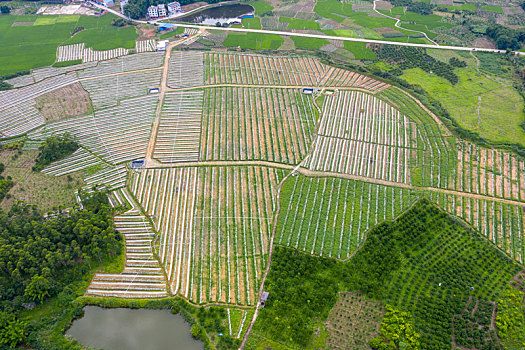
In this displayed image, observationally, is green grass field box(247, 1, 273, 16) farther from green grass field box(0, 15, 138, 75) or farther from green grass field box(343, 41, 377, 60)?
green grass field box(0, 15, 138, 75)

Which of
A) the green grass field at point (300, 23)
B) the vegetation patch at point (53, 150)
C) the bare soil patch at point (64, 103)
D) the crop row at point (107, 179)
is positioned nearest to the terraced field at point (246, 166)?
the crop row at point (107, 179)

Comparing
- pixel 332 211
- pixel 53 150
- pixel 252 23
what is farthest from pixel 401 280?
pixel 252 23

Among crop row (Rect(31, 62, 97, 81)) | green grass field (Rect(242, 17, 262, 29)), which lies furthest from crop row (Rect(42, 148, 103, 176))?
green grass field (Rect(242, 17, 262, 29))

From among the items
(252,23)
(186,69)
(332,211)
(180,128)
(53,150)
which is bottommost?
(332,211)

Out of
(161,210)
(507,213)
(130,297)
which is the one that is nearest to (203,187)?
(161,210)

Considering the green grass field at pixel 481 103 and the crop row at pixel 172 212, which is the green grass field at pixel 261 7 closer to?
the green grass field at pixel 481 103

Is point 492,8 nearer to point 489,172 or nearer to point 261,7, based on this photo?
point 261,7
